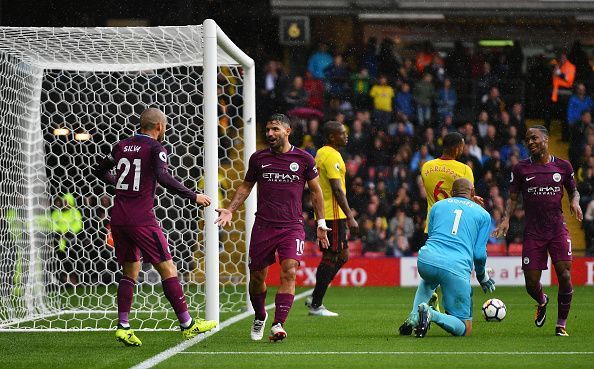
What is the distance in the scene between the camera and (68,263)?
1371 centimetres

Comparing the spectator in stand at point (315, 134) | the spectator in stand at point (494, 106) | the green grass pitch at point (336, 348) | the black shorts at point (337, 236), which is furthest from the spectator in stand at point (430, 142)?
the green grass pitch at point (336, 348)

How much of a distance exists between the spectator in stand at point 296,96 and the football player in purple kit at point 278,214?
542 inches

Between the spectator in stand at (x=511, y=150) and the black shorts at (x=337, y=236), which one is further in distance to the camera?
the spectator in stand at (x=511, y=150)

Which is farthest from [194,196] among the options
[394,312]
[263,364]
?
[394,312]

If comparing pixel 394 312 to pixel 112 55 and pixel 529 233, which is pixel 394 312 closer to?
pixel 529 233

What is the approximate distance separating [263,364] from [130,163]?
213 cm

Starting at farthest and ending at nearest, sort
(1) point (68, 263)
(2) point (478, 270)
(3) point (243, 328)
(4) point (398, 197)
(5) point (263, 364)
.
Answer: (4) point (398, 197)
(1) point (68, 263)
(3) point (243, 328)
(2) point (478, 270)
(5) point (263, 364)

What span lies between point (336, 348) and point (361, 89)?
50.7ft

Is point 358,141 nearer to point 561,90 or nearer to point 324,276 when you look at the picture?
point 561,90

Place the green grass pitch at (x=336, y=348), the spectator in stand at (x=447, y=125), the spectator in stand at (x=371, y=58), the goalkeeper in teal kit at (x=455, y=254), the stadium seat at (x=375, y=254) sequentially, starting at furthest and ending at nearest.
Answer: the spectator in stand at (x=371, y=58)
the spectator in stand at (x=447, y=125)
the stadium seat at (x=375, y=254)
the goalkeeper in teal kit at (x=455, y=254)
the green grass pitch at (x=336, y=348)

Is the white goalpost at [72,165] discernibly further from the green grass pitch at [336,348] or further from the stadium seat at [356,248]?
the stadium seat at [356,248]

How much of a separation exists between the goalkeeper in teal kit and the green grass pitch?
0.65 ft

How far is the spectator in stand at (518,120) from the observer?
75.8ft

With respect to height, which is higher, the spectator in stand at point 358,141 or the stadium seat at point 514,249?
the spectator in stand at point 358,141
